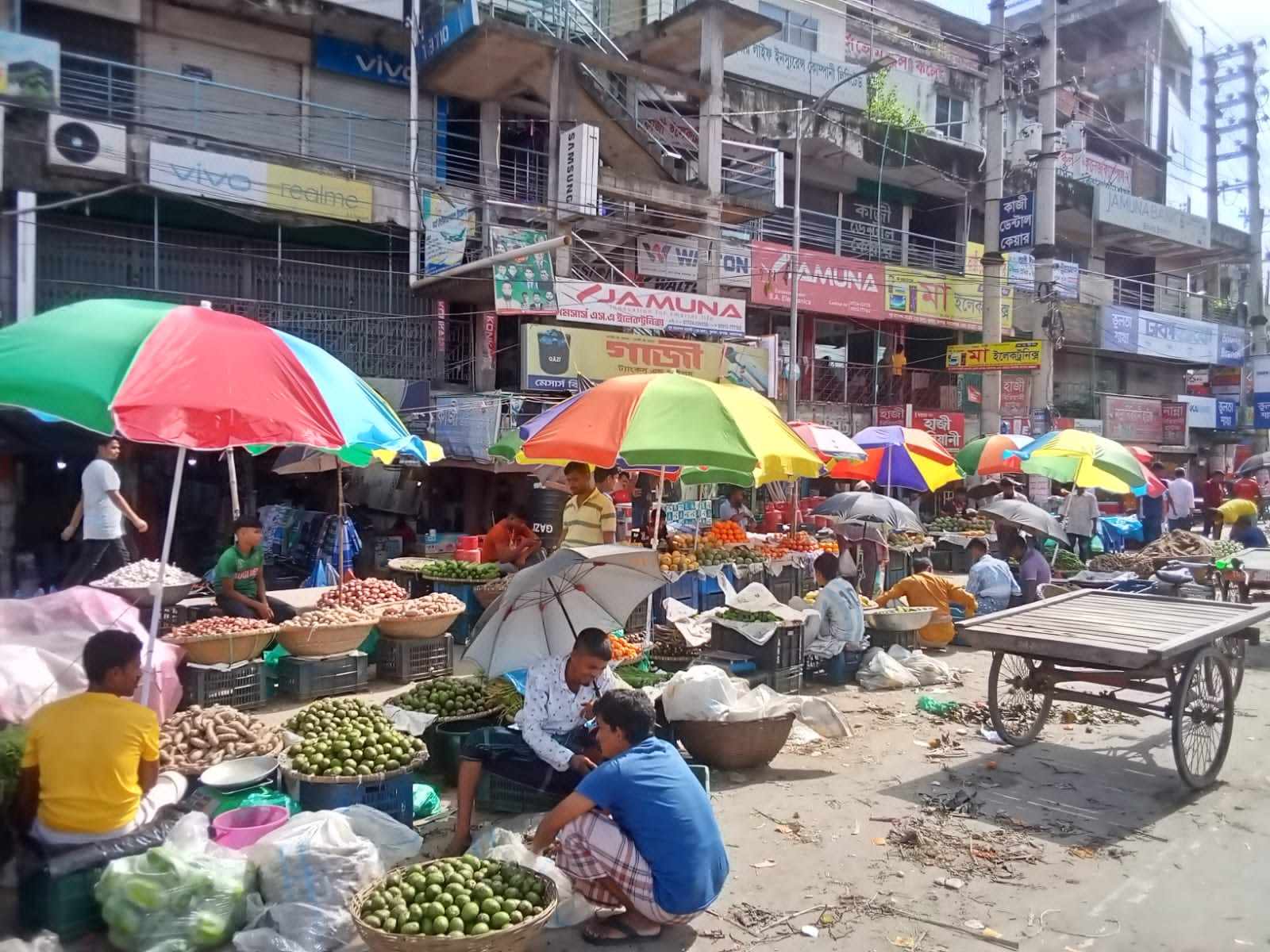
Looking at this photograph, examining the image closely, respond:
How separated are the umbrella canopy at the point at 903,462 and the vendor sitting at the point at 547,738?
34.2 ft

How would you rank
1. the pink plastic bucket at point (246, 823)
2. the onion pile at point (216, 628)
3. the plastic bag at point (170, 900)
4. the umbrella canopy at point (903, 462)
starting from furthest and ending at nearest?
the umbrella canopy at point (903, 462) < the onion pile at point (216, 628) < the pink plastic bucket at point (246, 823) < the plastic bag at point (170, 900)

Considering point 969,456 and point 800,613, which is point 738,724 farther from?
point 969,456

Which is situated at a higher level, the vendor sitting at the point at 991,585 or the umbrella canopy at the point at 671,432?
the umbrella canopy at the point at 671,432

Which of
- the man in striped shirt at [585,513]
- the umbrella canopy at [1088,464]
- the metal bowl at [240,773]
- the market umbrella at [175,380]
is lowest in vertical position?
the metal bowl at [240,773]

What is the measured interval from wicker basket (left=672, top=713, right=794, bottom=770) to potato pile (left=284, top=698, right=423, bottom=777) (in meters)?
1.93

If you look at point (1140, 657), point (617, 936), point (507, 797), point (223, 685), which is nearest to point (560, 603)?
point (507, 797)

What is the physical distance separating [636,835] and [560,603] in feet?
6.22

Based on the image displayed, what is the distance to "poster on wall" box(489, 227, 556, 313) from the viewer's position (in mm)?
15633

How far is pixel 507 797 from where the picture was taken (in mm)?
5242

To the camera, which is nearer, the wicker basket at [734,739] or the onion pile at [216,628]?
the wicker basket at [734,739]

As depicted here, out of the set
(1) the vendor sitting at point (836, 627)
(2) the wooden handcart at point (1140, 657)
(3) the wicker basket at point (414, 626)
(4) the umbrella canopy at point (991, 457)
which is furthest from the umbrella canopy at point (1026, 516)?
(3) the wicker basket at point (414, 626)

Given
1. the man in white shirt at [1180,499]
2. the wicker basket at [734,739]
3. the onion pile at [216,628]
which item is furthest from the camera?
the man in white shirt at [1180,499]

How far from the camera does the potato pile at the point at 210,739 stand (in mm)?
4938

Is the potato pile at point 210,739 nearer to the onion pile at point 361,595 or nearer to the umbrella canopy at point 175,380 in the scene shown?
the umbrella canopy at point 175,380
